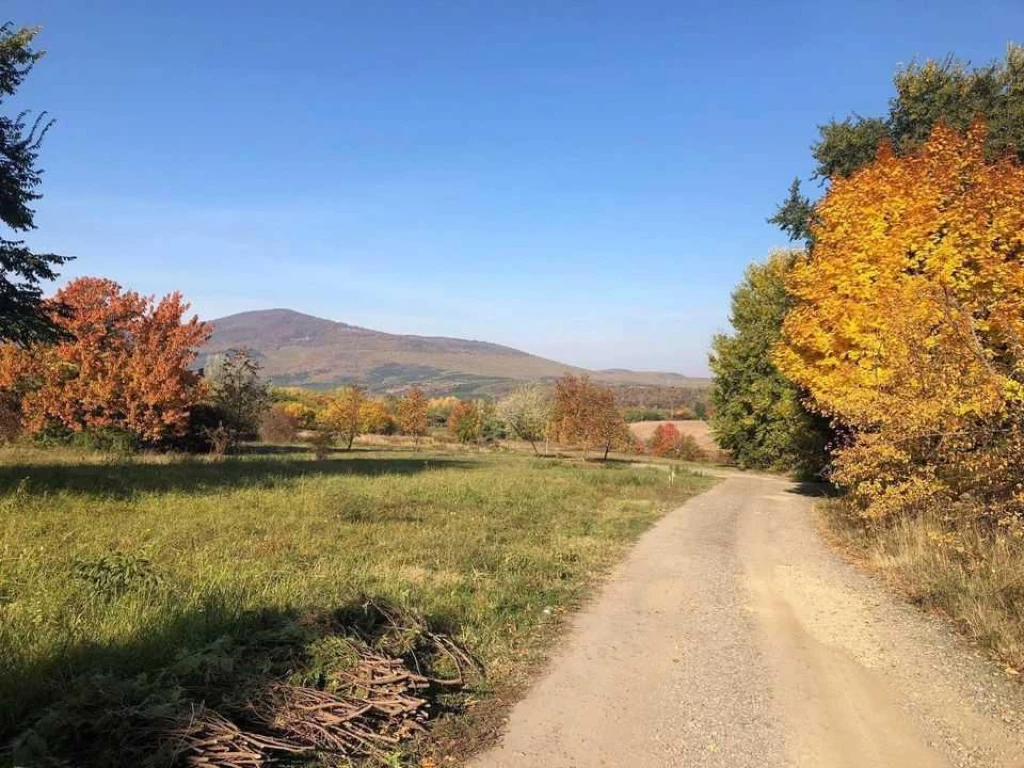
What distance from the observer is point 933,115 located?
1919cm

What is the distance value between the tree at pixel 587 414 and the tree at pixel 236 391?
2150cm

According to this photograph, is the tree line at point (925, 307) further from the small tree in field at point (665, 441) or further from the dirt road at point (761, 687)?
the small tree in field at point (665, 441)

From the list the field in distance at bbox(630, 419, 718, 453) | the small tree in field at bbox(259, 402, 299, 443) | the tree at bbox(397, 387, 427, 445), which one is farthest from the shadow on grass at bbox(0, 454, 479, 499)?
the field in distance at bbox(630, 419, 718, 453)

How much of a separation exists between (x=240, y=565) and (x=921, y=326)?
442 inches

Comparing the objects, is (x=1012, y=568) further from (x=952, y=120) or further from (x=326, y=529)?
(x=952, y=120)

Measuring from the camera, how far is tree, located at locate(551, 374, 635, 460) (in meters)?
45.5

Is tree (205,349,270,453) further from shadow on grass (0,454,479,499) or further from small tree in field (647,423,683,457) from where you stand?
small tree in field (647,423,683,457)

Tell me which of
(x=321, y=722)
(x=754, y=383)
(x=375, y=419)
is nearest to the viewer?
(x=321, y=722)

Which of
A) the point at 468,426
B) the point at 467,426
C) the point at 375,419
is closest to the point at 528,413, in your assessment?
the point at 468,426

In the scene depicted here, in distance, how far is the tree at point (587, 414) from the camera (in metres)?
45.5

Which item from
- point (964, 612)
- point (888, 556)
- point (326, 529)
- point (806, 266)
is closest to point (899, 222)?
point (806, 266)

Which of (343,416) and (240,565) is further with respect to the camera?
(343,416)

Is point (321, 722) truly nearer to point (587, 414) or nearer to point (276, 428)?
point (587, 414)

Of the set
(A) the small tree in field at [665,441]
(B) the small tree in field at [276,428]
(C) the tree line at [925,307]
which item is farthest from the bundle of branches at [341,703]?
(A) the small tree in field at [665,441]
